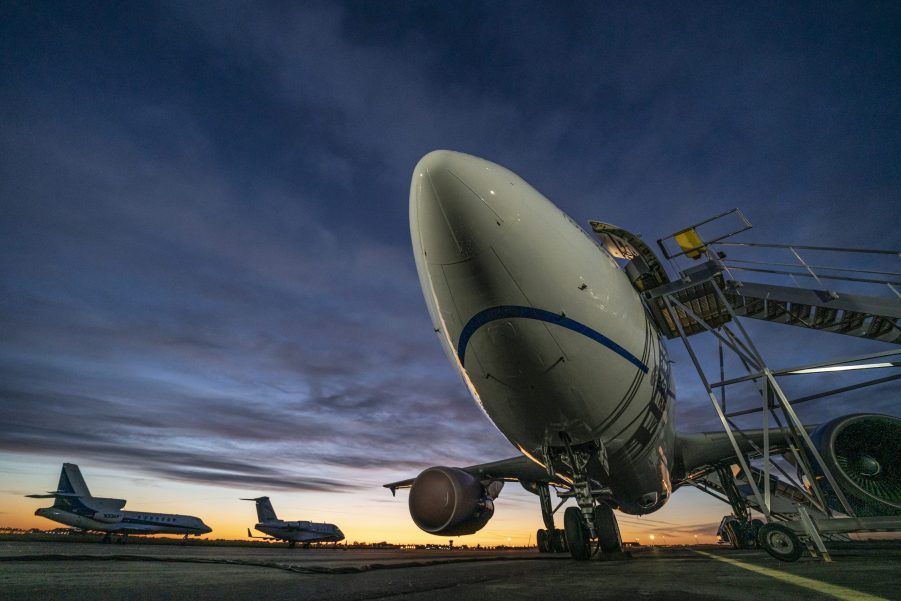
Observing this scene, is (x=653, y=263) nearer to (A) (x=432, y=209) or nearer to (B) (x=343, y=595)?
(A) (x=432, y=209)

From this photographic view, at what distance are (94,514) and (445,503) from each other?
39.6m

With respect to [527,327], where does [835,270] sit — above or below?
above

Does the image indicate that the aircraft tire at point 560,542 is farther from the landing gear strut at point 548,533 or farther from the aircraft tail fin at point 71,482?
the aircraft tail fin at point 71,482

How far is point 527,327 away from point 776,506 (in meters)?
5.67

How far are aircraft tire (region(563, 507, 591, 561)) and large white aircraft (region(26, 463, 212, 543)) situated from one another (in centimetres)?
4258

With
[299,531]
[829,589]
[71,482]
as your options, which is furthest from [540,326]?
[71,482]

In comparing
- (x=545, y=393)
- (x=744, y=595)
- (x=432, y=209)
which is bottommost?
(x=744, y=595)

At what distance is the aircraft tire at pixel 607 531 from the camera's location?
6043 mm

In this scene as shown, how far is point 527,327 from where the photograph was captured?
4.39 meters

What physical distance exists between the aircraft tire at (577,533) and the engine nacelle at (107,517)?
42.5 meters

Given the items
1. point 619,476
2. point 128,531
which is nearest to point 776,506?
point 619,476

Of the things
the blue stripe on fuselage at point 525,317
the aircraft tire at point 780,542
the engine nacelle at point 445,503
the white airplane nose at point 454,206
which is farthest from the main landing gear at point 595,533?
the white airplane nose at point 454,206

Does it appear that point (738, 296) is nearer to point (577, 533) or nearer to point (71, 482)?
point (577, 533)

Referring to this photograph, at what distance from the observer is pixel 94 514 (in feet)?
108
